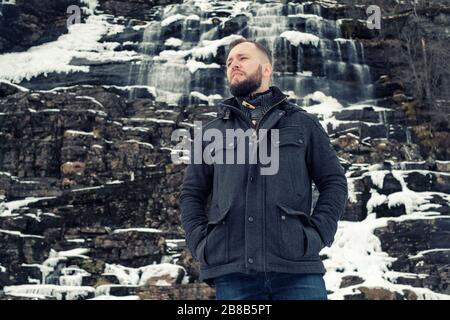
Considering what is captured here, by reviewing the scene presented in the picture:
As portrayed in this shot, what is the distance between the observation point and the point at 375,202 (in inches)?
672

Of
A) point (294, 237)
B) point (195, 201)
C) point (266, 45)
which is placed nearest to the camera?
point (294, 237)

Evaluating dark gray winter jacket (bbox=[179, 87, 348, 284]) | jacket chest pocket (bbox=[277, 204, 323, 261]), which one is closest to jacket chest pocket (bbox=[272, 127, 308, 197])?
dark gray winter jacket (bbox=[179, 87, 348, 284])

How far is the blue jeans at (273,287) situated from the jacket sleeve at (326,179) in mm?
227

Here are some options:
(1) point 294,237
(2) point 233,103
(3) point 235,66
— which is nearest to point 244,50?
(3) point 235,66

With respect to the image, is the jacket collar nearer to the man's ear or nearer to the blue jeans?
the man's ear

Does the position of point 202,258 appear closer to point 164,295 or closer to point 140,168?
point 164,295

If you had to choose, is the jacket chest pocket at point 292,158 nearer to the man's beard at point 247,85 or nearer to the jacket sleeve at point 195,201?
the man's beard at point 247,85

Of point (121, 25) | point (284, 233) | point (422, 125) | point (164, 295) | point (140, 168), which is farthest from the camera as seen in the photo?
point (121, 25)

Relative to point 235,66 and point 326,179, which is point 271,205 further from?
point 235,66

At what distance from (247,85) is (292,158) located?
17.5 inches

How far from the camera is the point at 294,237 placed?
279 centimetres

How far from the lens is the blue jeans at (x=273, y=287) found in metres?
2.77
